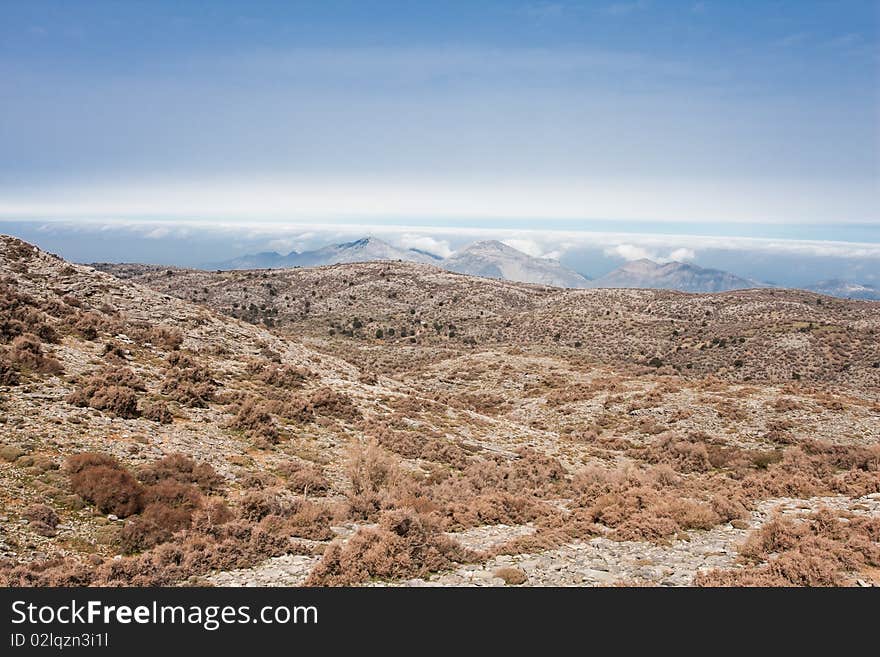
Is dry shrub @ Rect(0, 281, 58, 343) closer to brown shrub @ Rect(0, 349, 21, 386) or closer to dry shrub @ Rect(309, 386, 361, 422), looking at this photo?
brown shrub @ Rect(0, 349, 21, 386)

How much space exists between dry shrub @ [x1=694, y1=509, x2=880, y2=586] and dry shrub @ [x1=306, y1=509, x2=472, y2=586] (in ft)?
20.7

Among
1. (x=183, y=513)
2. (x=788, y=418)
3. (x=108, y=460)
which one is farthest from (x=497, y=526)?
(x=788, y=418)

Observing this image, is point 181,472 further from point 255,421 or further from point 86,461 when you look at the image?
point 255,421

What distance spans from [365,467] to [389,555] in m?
7.50

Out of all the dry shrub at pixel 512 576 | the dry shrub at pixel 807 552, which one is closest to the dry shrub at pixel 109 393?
the dry shrub at pixel 512 576

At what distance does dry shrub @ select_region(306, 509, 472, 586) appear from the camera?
9906 millimetres

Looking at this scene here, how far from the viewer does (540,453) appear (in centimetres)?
→ 2512

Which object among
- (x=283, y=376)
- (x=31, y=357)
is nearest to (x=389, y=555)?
(x=31, y=357)

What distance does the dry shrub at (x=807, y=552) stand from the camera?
32.8ft

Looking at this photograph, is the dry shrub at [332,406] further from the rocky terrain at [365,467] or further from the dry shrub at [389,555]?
the dry shrub at [389,555]

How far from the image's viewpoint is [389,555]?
35.4ft

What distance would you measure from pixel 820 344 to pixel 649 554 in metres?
71.5

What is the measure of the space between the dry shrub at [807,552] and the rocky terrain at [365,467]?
6cm

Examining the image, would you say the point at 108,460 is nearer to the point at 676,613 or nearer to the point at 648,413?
the point at 676,613
